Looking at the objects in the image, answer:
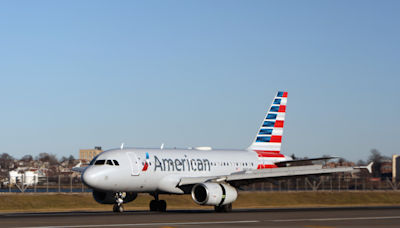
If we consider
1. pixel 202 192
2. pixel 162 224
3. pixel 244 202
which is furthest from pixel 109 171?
pixel 244 202

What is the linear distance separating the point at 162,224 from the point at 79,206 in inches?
920

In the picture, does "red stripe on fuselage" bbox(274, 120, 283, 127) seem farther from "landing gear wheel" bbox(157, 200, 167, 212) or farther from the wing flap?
"landing gear wheel" bbox(157, 200, 167, 212)

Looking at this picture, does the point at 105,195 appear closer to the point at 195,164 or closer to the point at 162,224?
the point at 195,164

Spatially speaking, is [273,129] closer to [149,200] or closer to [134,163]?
[149,200]

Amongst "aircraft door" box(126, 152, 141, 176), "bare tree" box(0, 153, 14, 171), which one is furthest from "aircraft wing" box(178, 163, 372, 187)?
"bare tree" box(0, 153, 14, 171)

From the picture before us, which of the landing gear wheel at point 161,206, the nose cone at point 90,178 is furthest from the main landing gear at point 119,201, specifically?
the landing gear wheel at point 161,206

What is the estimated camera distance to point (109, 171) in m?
33.9

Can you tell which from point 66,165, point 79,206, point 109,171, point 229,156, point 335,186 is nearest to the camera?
point 109,171

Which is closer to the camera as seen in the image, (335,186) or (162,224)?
(162,224)

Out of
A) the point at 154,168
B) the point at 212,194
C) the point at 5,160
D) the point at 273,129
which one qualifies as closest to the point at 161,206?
the point at 154,168

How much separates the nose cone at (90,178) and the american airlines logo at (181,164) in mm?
4397

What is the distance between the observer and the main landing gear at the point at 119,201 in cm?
3478

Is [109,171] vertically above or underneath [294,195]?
above

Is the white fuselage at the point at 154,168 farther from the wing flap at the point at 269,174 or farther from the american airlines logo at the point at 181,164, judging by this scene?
the wing flap at the point at 269,174
